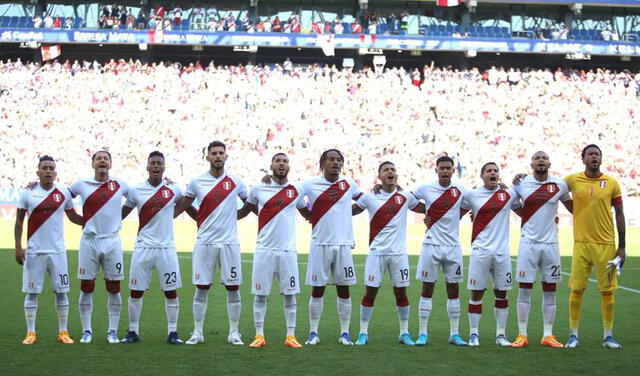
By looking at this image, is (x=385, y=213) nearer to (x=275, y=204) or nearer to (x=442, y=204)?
(x=442, y=204)

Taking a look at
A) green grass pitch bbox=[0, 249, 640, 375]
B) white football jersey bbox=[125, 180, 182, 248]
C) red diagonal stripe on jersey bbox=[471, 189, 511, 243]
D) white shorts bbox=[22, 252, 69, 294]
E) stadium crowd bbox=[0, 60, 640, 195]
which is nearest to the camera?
green grass pitch bbox=[0, 249, 640, 375]

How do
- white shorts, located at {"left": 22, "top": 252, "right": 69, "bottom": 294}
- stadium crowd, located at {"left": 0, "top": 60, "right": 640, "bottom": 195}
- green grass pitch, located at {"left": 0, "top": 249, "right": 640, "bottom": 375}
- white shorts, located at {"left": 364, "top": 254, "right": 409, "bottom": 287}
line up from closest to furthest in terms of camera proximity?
green grass pitch, located at {"left": 0, "top": 249, "right": 640, "bottom": 375} → white shorts, located at {"left": 22, "top": 252, "right": 69, "bottom": 294} → white shorts, located at {"left": 364, "top": 254, "right": 409, "bottom": 287} → stadium crowd, located at {"left": 0, "top": 60, "right": 640, "bottom": 195}

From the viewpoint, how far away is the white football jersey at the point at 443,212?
9406 mm

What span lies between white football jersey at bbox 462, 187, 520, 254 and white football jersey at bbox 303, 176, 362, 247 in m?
1.36

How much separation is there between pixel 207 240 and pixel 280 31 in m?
34.9

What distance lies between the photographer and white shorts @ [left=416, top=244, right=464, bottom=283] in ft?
30.6

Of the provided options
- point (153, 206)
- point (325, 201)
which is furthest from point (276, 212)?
point (153, 206)

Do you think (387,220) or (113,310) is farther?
(387,220)

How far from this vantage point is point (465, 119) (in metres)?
38.9

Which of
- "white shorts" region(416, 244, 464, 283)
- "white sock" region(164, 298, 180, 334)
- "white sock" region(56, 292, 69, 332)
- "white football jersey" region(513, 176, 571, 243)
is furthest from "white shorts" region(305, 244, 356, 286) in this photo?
"white sock" region(56, 292, 69, 332)

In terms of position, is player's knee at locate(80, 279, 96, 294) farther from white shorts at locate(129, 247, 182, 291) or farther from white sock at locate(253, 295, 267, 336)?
white sock at locate(253, 295, 267, 336)

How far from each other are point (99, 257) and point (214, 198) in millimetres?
1355

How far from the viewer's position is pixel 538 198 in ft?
30.8

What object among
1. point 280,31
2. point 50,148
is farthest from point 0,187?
point 280,31
